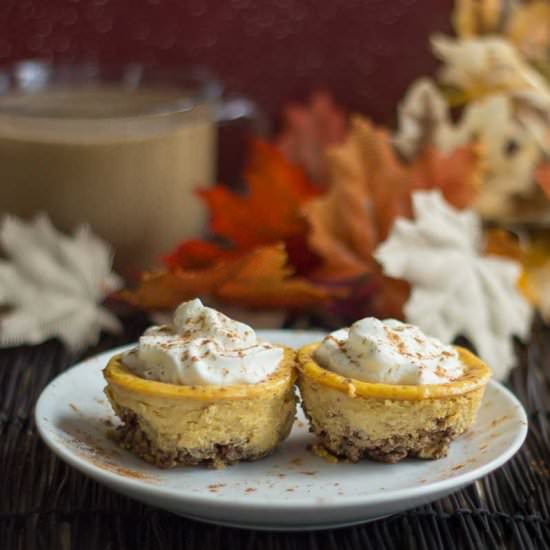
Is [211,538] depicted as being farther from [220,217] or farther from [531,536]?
[220,217]

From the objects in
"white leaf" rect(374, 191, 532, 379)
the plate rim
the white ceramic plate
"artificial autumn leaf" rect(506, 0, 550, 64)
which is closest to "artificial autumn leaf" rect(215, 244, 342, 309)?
"white leaf" rect(374, 191, 532, 379)

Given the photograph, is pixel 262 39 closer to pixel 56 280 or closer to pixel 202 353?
pixel 56 280

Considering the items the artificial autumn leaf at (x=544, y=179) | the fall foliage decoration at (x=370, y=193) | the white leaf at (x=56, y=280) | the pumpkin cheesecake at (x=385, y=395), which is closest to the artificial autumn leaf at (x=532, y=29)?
the fall foliage decoration at (x=370, y=193)

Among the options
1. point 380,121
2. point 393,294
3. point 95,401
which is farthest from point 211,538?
point 380,121

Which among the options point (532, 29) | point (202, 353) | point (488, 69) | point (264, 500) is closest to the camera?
point (264, 500)

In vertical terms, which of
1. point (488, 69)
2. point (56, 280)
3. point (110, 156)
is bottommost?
point (56, 280)

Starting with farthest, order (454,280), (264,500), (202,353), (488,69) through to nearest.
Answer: (488,69) → (454,280) → (202,353) → (264,500)

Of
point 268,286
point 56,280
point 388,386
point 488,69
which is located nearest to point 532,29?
point 488,69
